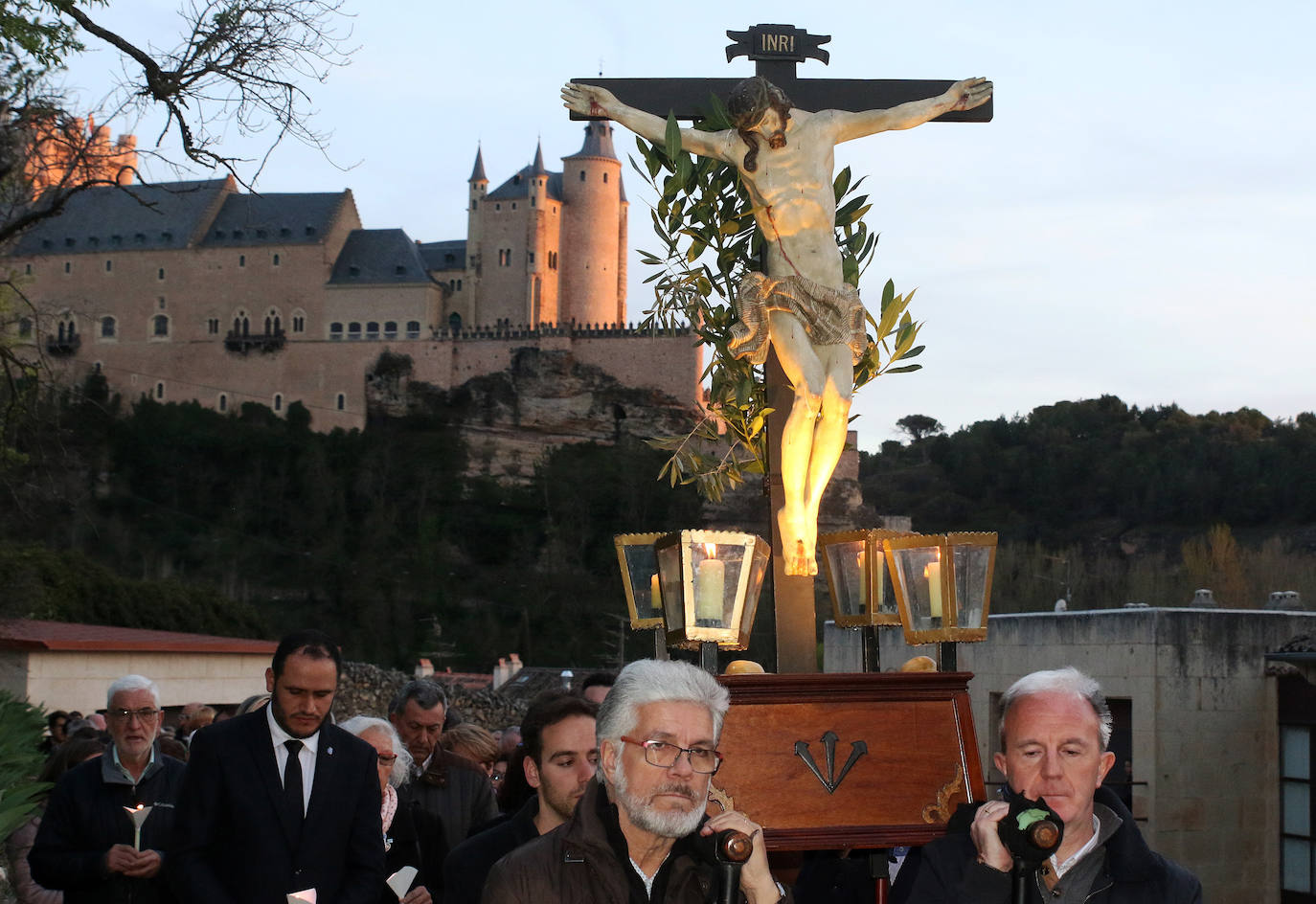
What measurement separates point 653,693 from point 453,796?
2856mm

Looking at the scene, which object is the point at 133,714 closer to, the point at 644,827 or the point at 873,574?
the point at 873,574

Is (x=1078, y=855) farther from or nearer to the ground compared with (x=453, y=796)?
farther from the ground

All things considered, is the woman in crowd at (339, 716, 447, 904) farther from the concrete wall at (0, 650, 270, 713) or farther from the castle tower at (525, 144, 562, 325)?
the castle tower at (525, 144, 562, 325)

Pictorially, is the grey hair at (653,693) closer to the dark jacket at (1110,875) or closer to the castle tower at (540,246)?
the dark jacket at (1110,875)

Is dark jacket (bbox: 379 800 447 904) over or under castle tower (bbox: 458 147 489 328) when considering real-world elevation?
under

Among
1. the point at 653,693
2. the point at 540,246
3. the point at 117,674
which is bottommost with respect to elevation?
the point at 117,674

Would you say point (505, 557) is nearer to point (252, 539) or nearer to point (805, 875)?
point (252, 539)

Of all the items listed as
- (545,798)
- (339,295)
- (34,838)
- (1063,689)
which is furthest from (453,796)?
(339,295)

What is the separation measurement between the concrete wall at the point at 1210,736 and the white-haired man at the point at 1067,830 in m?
13.9

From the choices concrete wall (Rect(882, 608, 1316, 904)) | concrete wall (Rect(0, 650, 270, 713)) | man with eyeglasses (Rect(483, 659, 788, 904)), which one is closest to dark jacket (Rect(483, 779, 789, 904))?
man with eyeglasses (Rect(483, 659, 788, 904))

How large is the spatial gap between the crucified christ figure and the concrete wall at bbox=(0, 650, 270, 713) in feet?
44.3

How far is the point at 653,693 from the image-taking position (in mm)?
3041

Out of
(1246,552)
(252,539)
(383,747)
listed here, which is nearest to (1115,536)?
(1246,552)

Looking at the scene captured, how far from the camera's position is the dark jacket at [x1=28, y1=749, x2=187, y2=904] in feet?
17.5
